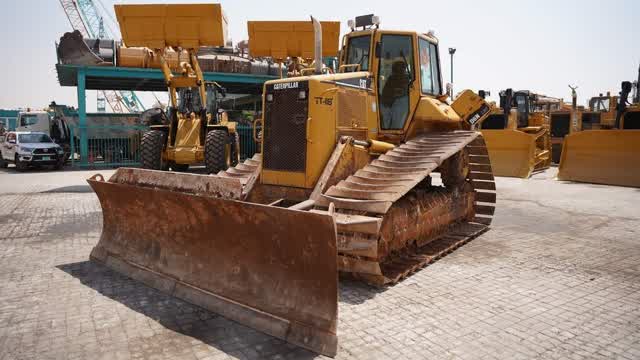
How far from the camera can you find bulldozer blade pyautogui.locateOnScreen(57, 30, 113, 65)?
18484 millimetres

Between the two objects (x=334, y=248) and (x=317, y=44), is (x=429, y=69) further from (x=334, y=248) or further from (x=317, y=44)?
(x=334, y=248)

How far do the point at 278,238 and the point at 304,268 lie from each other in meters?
0.35

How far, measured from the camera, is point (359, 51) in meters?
6.63

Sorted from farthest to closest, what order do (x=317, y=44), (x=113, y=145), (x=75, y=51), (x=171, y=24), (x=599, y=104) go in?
(x=599, y=104), (x=113, y=145), (x=75, y=51), (x=171, y=24), (x=317, y=44)

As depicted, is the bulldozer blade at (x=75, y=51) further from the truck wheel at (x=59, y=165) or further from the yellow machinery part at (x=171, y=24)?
the yellow machinery part at (x=171, y=24)

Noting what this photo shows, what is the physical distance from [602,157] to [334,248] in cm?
1301

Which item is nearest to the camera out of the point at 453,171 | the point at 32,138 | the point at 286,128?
the point at 286,128

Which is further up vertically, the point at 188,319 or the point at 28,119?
the point at 28,119

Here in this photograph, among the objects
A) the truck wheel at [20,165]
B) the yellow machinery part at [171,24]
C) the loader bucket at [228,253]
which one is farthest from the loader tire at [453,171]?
the truck wheel at [20,165]

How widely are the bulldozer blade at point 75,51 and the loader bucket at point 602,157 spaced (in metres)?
18.2

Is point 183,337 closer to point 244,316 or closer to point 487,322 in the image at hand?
point 244,316

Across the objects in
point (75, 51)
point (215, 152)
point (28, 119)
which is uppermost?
point (75, 51)

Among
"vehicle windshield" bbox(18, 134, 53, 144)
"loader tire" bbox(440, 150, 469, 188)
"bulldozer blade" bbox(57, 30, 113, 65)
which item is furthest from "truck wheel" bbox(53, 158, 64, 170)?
"loader tire" bbox(440, 150, 469, 188)

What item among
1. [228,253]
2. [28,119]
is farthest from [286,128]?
[28,119]
